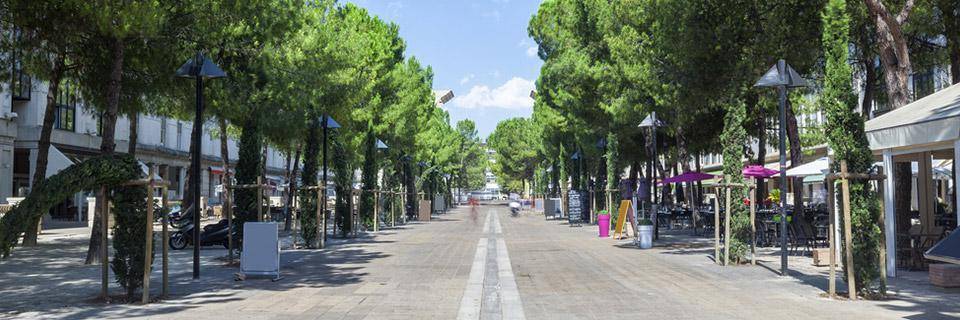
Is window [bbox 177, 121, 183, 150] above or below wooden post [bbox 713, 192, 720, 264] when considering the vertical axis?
above

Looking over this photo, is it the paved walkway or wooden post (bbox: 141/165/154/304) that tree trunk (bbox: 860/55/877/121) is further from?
wooden post (bbox: 141/165/154/304)

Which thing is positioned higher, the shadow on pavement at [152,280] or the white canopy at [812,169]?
the white canopy at [812,169]

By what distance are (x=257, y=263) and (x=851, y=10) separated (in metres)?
13.6

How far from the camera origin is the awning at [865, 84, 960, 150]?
11453 mm

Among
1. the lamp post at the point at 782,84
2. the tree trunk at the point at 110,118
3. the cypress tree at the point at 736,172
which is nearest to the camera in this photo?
the lamp post at the point at 782,84

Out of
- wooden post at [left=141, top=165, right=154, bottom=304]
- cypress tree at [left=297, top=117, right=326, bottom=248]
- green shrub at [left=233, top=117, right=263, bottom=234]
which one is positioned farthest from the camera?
cypress tree at [left=297, top=117, right=326, bottom=248]

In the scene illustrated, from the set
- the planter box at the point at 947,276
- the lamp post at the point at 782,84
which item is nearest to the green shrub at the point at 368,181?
the lamp post at the point at 782,84

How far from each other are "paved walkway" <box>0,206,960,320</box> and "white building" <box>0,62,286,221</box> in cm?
933

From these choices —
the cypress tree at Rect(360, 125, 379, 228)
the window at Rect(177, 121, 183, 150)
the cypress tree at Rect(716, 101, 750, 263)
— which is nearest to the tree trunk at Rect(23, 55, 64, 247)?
the cypress tree at Rect(360, 125, 379, 228)

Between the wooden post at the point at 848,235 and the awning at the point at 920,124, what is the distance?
2182mm

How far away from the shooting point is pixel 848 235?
34.5ft

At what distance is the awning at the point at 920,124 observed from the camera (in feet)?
37.6

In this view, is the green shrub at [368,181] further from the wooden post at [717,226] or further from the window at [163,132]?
the window at [163,132]

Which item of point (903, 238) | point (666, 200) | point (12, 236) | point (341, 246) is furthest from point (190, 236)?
point (666, 200)
